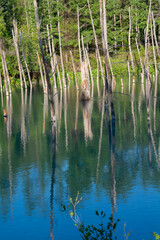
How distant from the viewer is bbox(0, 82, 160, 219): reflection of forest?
12.1 meters

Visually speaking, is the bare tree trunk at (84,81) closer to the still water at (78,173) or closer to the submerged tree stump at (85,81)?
the submerged tree stump at (85,81)

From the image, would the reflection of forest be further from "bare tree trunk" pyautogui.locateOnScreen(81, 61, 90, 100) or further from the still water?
"bare tree trunk" pyautogui.locateOnScreen(81, 61, 90, 100)

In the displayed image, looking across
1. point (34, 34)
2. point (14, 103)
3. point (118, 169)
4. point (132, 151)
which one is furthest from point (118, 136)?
point (34, 34)

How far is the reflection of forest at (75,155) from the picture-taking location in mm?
12086

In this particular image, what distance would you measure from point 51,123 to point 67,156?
7.37 metres

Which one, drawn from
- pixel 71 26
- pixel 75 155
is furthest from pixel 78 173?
pixel 71 26

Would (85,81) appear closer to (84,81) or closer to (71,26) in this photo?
(84,81)

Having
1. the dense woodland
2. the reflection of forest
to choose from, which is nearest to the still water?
the reflection of forest

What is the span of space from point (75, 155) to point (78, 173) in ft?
7.78

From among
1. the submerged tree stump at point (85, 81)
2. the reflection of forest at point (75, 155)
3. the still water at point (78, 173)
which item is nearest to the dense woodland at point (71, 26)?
the submerged tree stump at point (85, 81)

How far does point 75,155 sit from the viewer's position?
16016mm

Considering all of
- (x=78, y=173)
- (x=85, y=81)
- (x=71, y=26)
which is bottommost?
(x=78, y=173)

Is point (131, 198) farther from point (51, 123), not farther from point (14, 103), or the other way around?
point (14, 103)

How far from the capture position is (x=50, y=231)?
9289 millimetres
